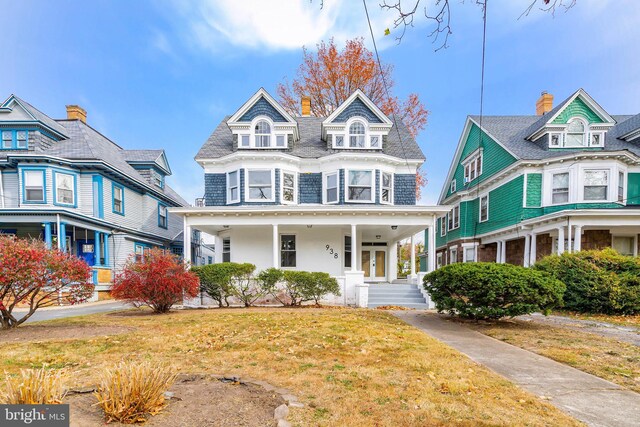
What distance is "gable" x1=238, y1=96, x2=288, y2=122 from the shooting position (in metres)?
14.6

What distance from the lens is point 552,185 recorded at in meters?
15.3

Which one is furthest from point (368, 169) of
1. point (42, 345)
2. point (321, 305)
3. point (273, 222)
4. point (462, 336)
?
point (42, 345)

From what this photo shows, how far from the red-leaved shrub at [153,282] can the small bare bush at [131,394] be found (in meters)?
7.08

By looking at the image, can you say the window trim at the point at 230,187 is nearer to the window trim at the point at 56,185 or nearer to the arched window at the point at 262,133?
the arched window at the point at 262,133

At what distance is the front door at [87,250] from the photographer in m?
16.4

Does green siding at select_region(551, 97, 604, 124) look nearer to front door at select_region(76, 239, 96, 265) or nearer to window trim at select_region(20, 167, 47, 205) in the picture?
front door at select_region(76, 239, 96, 265)

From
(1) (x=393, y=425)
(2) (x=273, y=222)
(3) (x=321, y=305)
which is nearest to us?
(1) (x=393, y=425)

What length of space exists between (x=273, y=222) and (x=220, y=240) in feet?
13.4

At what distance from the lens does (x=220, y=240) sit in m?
15.2

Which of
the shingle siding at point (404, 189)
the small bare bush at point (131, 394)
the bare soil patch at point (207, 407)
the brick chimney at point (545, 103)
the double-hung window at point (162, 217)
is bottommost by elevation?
the bare soil patch at point (207, 407)

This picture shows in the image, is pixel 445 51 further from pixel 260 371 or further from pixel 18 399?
pixel 18 399

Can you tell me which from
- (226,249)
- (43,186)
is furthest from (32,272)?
(43,186)

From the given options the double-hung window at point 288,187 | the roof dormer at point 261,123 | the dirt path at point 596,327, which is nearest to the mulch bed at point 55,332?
the double-hung window at point 288,187

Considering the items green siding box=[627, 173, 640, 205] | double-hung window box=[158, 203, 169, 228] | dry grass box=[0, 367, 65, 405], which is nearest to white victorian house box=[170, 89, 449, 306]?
double-hung window box=[158, 203, 169, 228]
